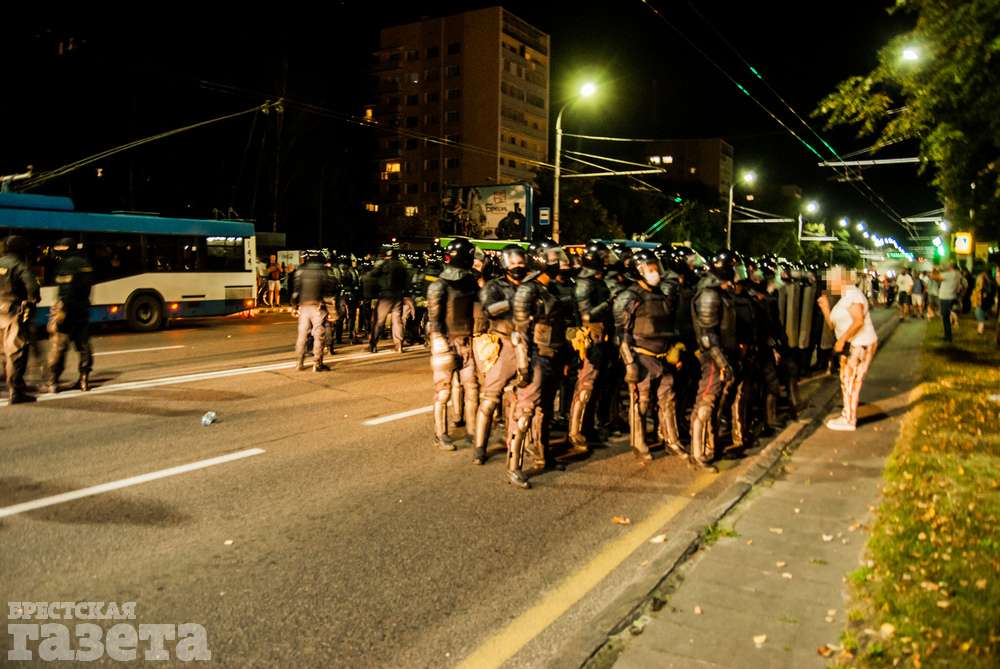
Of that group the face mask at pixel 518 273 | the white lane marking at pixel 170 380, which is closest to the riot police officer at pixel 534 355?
the face mask at pixel 518 273

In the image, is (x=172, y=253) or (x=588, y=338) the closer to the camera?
(x=588, y=338)

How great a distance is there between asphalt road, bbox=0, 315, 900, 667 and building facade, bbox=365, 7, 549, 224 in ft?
271

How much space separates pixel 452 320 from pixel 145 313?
15.5 m

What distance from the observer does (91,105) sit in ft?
115

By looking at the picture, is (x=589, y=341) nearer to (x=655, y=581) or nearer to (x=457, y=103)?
(x=655, y=581)

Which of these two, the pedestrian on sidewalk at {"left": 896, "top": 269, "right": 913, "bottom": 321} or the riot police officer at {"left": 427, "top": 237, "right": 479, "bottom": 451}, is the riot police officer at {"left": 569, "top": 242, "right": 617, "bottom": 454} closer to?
the riot police officer at {"left": 427, "top": 237, "right": 479, "bottom": 451}

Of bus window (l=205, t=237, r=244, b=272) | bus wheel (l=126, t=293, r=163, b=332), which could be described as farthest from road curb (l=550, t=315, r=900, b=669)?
bus window (l=205, t=237, r=244, b=272)

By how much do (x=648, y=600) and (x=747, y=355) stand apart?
14.3 ft

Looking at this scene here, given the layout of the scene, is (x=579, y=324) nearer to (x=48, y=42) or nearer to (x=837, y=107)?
(x=837, y=107)

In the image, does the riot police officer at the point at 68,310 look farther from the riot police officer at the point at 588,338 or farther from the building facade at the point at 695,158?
the building facade at the point at 695,158

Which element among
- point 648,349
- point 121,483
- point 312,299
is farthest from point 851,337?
point 312,299

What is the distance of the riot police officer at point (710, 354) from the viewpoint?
22.9 ft

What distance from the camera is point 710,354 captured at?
700 centimetres

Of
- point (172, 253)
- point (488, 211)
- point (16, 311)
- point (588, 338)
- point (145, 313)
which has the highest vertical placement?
point (488, 211)
